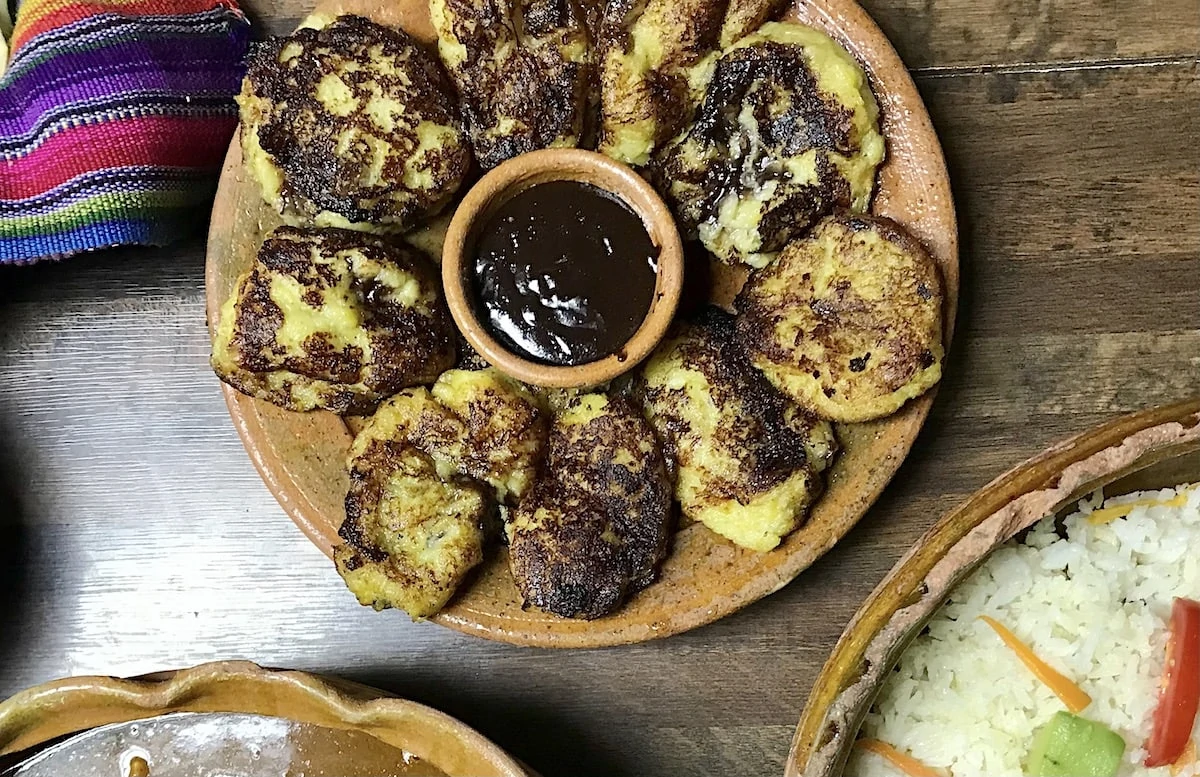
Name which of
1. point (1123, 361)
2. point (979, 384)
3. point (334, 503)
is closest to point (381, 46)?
point (334, 503)

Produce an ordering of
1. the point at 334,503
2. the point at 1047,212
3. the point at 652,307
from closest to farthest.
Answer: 1. the point at 652,307
2. the point at 334,503
3. the point at 1047,212

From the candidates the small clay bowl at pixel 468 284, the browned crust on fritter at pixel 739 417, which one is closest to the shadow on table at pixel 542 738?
the browned crust on fritter at pixel 739 417

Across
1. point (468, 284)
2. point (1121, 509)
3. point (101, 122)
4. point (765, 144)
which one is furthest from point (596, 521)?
point (101, 122)

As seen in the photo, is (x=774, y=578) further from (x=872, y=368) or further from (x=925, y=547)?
(x=872, y=368)

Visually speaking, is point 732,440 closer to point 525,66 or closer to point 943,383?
point 943,383

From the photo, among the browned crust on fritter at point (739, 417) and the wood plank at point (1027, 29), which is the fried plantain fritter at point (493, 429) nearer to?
the browned crust on fritter at point (739, 417)

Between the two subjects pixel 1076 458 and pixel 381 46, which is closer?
pixel 1076 458

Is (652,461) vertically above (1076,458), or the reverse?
(1076,458)
